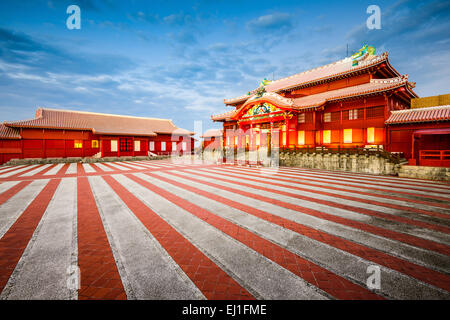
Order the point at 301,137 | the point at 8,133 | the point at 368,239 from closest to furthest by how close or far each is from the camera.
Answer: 1. the point at 368,239
2. the point at 301,137
3. the point at 8,133

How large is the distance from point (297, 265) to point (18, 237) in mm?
5493

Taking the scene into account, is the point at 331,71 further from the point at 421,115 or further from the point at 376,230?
the point at 376,230

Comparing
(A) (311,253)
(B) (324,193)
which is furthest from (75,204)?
(B) (324,193)

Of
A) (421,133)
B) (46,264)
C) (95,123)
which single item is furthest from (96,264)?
(95,123)

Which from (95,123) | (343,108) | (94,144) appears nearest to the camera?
(343,108)

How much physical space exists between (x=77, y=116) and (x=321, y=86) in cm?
3265

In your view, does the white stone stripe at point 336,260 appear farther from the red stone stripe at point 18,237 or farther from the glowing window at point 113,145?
the glowing window at point 113,145

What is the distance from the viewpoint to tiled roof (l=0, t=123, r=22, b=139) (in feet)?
64.7

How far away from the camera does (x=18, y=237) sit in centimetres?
376

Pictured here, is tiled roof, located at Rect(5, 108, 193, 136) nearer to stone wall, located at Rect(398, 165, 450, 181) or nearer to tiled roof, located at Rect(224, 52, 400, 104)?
tiled roof, located at Rect(224, 52, 400, 104)

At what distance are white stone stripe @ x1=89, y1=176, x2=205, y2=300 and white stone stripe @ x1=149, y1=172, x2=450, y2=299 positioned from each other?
187 cm

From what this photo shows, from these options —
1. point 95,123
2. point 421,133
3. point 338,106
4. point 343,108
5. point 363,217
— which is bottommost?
point 363,217

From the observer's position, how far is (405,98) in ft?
54.6

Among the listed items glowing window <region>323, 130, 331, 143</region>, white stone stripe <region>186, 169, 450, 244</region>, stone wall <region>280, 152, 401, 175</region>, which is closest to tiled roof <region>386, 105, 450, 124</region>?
stone wall <region>280, 152, 401, 175</region>
